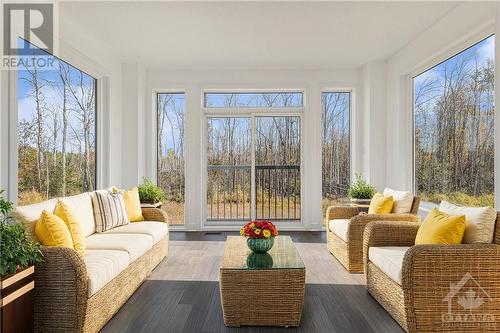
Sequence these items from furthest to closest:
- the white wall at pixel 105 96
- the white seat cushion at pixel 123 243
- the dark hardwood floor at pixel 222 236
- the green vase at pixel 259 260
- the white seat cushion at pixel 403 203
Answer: the dark hardwood floor at pixel 222 236 → the white wall at pixel 105 96 → the white seat cushion at pixel 403 203 → the white seat cushion at pixel 123 243 → the green vase at pixel 259 260

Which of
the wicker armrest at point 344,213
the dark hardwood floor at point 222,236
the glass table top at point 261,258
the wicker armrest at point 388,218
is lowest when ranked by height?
the dark hardwood floor at point 222,236

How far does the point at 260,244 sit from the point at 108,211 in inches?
72.0

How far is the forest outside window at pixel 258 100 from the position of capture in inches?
254

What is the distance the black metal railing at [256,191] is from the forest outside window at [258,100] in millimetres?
1078

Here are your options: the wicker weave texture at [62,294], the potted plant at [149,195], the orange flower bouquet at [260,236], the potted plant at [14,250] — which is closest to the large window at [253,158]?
the potted plant at [149,195]

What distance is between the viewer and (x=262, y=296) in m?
2.73

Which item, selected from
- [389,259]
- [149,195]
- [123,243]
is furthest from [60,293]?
[149,195]

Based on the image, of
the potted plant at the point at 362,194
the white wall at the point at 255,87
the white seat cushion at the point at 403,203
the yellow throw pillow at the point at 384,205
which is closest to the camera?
the white seat cushion at the point at 403,203

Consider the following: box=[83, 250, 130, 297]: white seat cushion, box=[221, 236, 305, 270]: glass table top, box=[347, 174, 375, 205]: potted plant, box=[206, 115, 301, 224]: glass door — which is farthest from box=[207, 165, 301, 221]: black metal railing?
box=[83, 250, 130, 297]: white seat cushion

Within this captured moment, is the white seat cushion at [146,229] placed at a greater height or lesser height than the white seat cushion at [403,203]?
lesser

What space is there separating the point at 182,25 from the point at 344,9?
6.06ft

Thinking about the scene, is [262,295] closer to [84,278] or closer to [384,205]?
[84,278]
